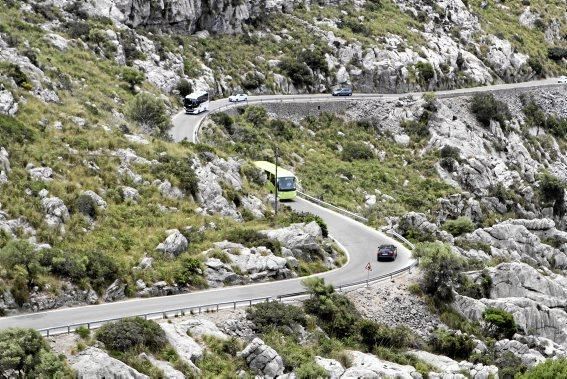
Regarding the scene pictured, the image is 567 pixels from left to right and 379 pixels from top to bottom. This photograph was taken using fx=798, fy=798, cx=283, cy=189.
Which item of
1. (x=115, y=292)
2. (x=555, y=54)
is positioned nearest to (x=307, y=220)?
(x=115, y=292)

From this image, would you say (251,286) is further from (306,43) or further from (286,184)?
(306,43)

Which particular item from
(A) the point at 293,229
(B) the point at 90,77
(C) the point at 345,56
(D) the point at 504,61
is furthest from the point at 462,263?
(D) the point at 504,61

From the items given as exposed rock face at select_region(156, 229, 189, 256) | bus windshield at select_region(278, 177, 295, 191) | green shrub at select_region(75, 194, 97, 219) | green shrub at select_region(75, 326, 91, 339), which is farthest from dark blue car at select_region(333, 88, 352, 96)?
green shrub at select_region(75, 326, 91, 339)

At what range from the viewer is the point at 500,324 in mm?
45219

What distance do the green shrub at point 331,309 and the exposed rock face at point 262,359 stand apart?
5.34 metres

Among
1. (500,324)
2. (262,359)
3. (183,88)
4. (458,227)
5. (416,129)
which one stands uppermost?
(262,359)

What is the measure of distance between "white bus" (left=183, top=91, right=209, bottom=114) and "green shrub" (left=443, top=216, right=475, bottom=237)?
28773 mm

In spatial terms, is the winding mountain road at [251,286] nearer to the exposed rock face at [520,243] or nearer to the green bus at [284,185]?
the green bus at [284,185]

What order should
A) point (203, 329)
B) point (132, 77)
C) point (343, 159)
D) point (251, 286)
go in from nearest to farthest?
point (203, 329) < point (251, 286) < point (132, 77) < point (343, 159)

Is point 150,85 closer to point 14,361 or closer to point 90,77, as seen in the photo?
point 90,77

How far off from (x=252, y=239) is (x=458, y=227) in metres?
23.2

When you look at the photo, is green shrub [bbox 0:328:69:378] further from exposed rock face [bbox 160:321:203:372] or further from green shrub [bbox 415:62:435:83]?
green shrub [bbox 415:62:435:83]

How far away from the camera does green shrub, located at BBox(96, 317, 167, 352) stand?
1328 inches

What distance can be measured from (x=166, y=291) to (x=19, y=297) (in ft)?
25.1
